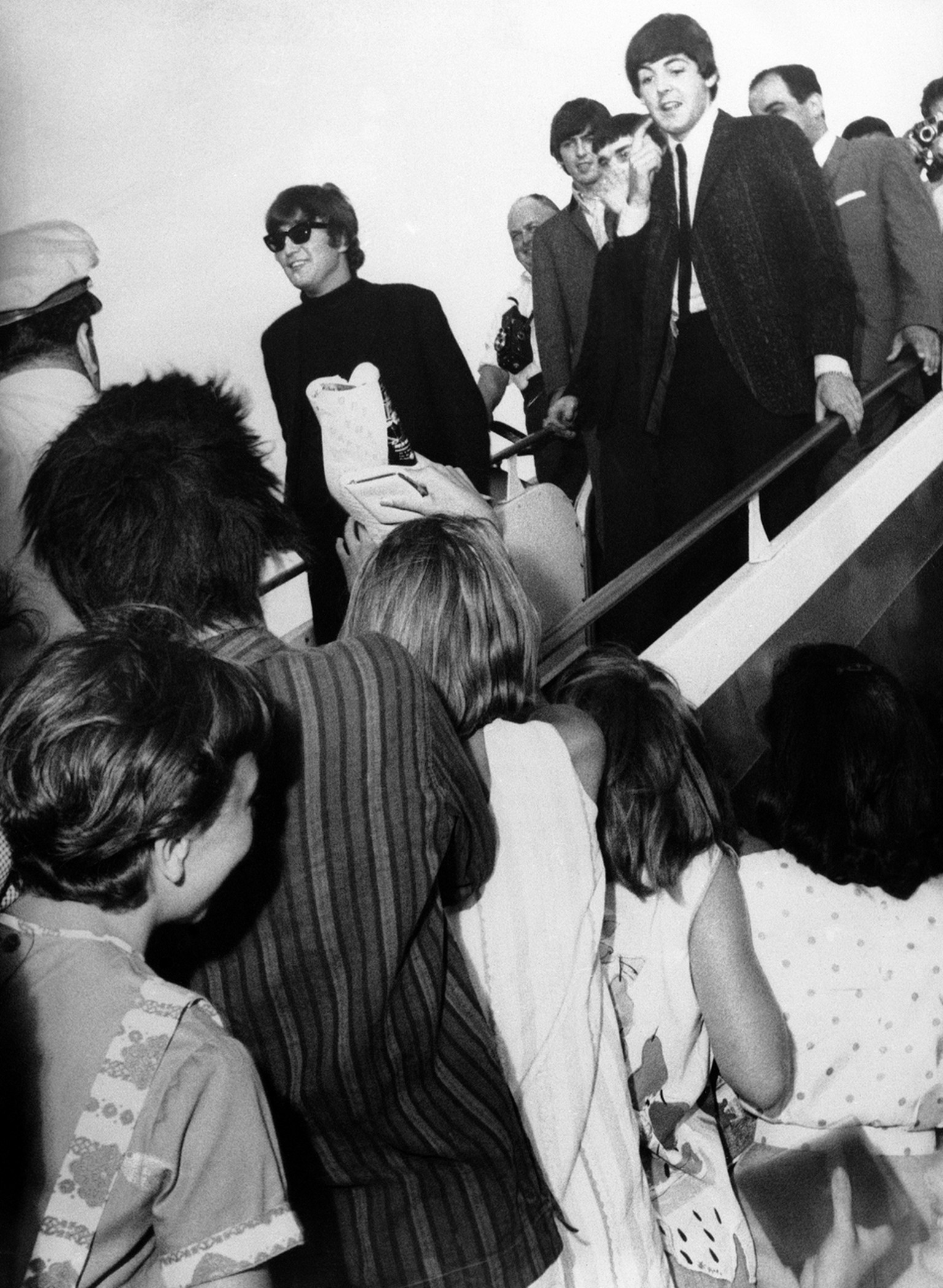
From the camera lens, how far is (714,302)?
287cm

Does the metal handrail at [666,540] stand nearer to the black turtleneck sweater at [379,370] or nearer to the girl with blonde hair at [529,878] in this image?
the black turtleneck sweater at [379,370]

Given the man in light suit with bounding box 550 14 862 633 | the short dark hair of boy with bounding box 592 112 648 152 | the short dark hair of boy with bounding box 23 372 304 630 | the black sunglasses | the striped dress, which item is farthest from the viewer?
the man in light suit with bounding box 550 14 862 633

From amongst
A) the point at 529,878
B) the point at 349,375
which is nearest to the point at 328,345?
the point at 349,375

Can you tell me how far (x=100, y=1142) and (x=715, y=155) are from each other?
245 centimetres

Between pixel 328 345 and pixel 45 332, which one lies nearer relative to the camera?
pixel 45 332

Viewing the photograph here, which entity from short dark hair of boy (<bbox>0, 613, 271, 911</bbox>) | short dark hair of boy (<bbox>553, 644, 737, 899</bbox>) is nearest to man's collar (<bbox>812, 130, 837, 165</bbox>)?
short dark hair of boy (<bbox>553, 644, 737, 899</bbox>)

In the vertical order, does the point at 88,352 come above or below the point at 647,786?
above

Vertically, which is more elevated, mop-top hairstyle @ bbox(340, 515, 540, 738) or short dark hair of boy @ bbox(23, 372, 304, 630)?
short dark hair of boy @ bbox(23, 372, 304, 630)

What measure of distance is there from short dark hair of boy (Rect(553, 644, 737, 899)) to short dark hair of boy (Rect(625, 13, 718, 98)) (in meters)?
1.41

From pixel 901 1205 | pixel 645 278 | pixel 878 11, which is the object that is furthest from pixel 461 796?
pixel 878 11

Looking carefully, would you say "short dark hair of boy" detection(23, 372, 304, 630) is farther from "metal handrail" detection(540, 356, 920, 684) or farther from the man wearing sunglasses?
"metal handrail" detection(540, 356, 920, 684)

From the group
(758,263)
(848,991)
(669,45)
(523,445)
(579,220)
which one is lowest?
(848,991)

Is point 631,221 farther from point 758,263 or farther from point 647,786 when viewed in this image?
point 647,786

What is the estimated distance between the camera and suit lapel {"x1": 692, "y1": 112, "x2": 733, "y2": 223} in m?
2.81
